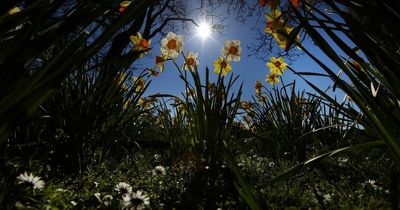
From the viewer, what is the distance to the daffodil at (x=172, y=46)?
137 inches

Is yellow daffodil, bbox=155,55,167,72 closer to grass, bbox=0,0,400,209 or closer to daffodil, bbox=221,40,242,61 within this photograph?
grass, bbox=0,0,400,209

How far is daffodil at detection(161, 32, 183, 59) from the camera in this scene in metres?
3.48

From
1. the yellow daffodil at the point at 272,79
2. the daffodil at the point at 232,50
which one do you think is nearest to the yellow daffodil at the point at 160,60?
the daffodil at the point at 232,50

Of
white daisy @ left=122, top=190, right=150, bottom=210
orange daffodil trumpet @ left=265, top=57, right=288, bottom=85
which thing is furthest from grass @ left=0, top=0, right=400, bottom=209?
orange daffodil trumpet @ left=265, top=57, right=288, bottom=85

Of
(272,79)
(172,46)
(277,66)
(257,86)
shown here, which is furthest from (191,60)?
(257,86)

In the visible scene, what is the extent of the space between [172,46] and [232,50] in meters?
0.65

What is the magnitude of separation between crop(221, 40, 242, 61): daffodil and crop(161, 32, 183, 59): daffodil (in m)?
0.49

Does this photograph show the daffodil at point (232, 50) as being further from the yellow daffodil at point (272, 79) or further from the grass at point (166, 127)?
the yellow daffodil at point (272, 79)

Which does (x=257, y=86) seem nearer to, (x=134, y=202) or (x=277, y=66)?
(x=277, y=66)

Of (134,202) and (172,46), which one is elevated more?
(172,46)

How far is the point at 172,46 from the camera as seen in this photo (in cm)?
351

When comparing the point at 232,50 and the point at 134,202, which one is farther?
the point at 232,50

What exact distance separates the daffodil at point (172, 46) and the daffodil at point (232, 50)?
1.61 feet

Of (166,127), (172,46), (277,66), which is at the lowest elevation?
(166,127)
